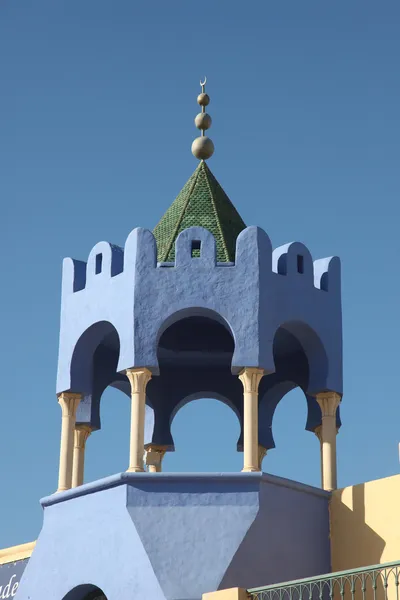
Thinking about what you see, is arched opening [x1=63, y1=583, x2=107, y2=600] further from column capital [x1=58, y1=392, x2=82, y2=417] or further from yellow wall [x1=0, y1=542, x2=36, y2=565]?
column capital [x1=58, y1=392, x2=82, y2=417]

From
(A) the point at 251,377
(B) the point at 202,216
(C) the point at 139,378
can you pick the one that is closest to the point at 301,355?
(B) the point at 202,216

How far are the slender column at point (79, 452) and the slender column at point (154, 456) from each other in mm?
1303

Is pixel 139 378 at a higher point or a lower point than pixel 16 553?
higher

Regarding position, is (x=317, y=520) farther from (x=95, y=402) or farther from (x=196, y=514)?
(x=95, y=402)

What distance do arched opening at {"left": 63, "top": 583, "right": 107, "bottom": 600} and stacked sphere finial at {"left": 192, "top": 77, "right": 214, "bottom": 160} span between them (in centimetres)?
689

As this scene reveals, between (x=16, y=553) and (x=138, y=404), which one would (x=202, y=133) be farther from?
(x=16, y=553)

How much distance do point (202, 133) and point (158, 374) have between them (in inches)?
174

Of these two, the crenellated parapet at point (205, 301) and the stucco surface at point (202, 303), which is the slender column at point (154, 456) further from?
the crenellated parapet at point (205, 301)

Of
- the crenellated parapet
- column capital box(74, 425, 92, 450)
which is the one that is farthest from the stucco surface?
column capital box(74, 425, 92, 450)

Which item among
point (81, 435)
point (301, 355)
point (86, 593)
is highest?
point (301, 355)

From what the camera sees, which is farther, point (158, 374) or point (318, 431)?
point (318, 431)

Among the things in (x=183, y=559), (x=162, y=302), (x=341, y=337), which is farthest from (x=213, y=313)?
(x=183, y=559)

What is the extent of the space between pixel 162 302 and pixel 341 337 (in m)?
2.83

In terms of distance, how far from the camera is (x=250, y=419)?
59.9ft
